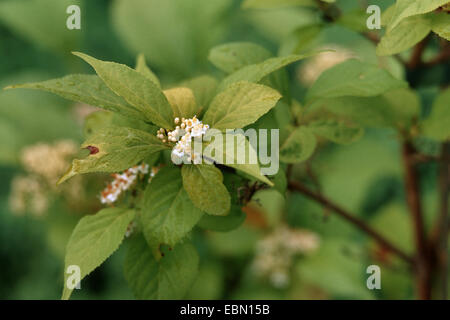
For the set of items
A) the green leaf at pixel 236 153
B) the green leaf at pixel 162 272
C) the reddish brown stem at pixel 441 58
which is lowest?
the green leaf at pixel 162 272

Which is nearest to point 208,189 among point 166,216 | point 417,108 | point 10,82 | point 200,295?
point 166,216

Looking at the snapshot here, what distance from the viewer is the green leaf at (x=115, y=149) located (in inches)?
16.5

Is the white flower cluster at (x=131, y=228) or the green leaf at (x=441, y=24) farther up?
the green leaf at (x=441, y=24)

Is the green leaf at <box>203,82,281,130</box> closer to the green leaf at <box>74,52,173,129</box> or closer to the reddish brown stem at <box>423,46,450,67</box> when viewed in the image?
the green leaf at <box>74,52,173,129</box>

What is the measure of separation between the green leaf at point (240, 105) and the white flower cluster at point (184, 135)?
19 millimetres

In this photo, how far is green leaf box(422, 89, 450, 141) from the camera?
633mm

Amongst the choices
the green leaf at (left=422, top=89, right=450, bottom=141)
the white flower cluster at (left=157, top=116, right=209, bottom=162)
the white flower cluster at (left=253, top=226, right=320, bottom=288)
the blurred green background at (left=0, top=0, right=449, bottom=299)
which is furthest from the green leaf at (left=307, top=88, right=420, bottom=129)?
the white flower cluster at (left=253, top=226, right=320, bottom=288)

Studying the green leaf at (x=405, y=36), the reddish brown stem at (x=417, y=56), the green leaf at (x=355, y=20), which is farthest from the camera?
the reddish brown stem at (x=417, y=56)

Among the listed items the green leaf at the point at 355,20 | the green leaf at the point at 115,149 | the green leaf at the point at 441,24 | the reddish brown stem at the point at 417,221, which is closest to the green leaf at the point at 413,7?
the green leaf at the point at 441,24

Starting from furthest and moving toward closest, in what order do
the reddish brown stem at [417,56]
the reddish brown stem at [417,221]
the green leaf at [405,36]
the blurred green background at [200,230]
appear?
the blurred green background at [200,230]
the reddish brown stem at [417,221]
the reddish brown stem at [417,56]
the green leaf at [405,36]

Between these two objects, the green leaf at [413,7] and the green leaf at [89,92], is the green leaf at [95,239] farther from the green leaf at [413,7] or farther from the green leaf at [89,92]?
the green leaf at [413,7]

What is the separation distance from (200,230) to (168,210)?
26.9 inches

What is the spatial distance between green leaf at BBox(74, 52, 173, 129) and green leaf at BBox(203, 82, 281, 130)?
0.15 feet

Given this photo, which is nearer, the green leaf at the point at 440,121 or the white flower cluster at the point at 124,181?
the white flower cluster at the point at 124,181
